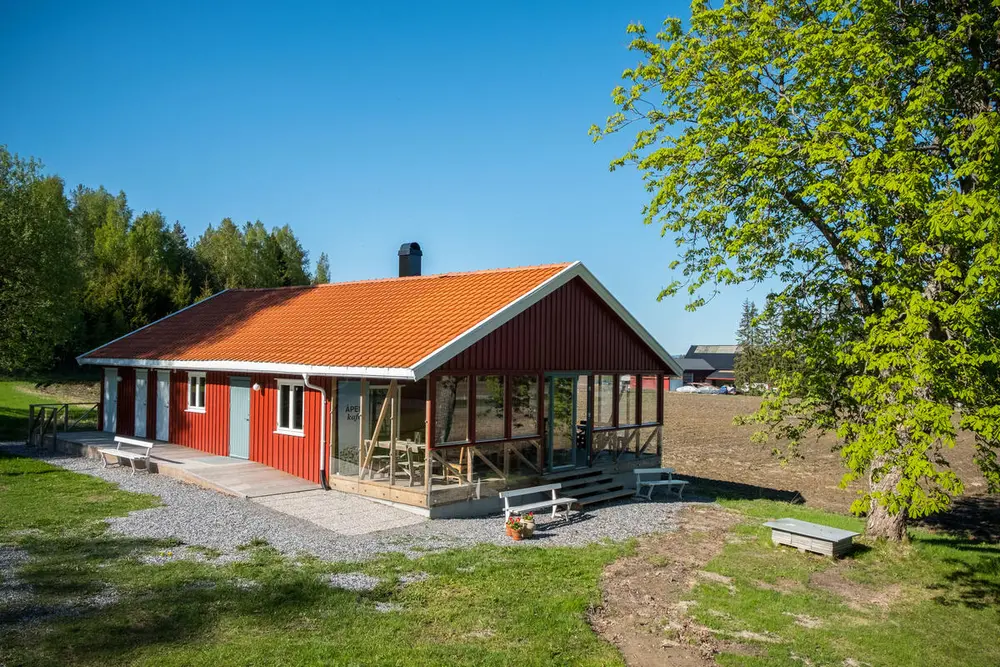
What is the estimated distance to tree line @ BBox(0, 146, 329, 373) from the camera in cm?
2559

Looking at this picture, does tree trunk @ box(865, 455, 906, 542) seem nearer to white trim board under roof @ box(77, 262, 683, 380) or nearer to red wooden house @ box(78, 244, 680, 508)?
red wooden house @ box(78, 244, 680, 508)

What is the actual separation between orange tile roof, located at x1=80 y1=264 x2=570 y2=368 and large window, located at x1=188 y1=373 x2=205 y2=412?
0.65 metres

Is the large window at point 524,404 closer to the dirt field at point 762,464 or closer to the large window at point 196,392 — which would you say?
the dirt field at point 762,464

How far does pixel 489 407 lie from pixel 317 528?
4034mm

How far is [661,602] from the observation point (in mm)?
8875

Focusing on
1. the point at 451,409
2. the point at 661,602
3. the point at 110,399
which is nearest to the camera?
the point at 661,602

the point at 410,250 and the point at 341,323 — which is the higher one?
the point at 410,250

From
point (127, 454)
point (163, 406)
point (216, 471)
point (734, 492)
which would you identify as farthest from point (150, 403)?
point (734, 492)

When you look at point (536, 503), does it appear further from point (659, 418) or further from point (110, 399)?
point (110, 399)

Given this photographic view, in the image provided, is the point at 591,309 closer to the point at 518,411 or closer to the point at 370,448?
the point at 518,411

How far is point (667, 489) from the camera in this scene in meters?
16.8

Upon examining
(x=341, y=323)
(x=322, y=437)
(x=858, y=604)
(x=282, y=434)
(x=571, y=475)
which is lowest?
(x=858, y=604)

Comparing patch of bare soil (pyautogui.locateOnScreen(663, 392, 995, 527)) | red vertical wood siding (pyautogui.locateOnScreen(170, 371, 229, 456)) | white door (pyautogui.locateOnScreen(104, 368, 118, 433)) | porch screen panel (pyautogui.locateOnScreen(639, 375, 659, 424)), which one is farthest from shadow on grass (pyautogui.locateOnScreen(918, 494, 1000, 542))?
white door (pyautogui.locateOnScreen(104, 368, 118, 433))

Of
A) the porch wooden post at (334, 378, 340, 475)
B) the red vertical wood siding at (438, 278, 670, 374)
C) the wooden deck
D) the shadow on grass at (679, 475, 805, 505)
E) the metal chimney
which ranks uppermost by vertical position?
the metal chimney
